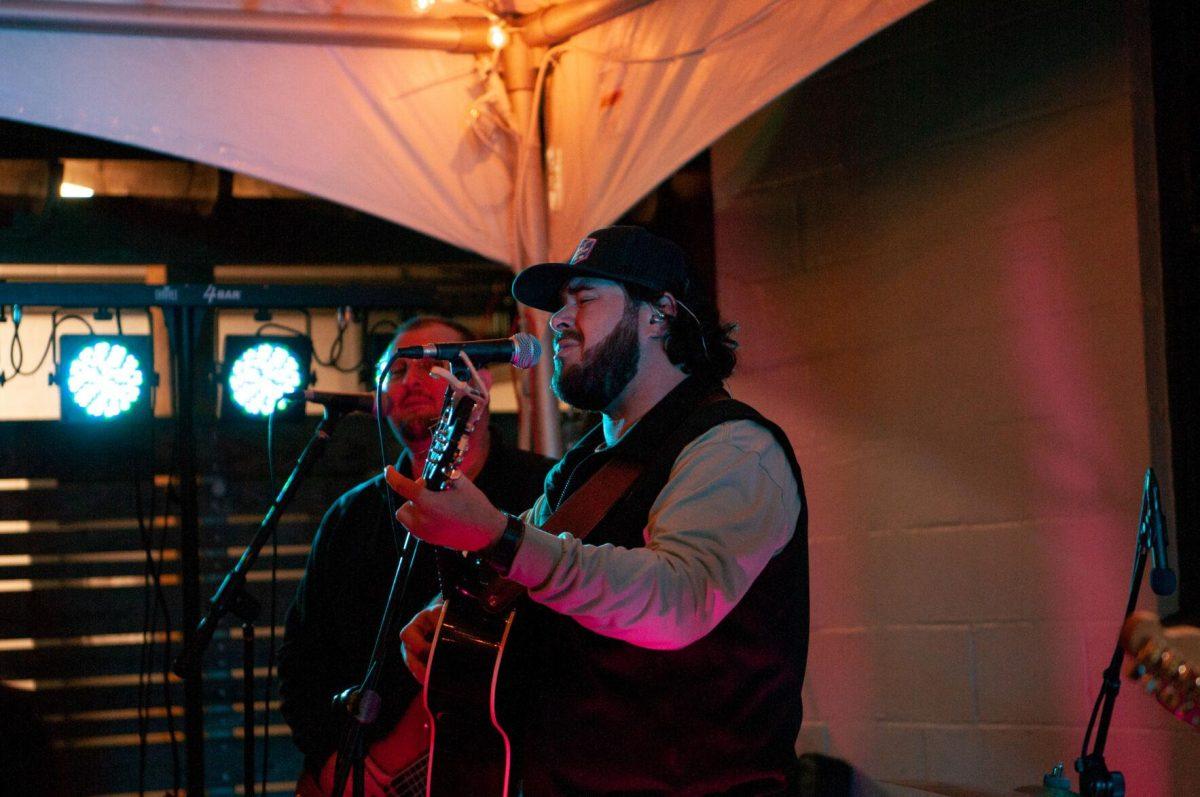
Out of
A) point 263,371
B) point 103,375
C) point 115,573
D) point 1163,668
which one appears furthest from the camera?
point 115,573

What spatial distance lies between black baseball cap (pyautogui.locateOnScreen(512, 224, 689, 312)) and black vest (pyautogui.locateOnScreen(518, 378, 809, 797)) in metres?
0.38

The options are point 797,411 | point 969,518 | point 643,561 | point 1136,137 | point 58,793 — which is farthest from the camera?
point 797,411

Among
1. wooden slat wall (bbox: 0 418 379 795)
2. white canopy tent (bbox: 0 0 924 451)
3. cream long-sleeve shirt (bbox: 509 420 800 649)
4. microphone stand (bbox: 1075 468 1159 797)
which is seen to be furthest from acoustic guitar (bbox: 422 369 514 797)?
wooden slat wall (bbox: 0 418 379 795)

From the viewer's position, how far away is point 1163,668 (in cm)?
220

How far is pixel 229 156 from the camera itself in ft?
13.0

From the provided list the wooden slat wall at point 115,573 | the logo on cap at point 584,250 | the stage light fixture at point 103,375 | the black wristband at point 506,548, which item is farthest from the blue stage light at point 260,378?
the black wristband at point 506,548

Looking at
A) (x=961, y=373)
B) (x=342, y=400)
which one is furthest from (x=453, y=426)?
(x=961, y=373)

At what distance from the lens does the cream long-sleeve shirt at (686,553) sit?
6.62 feet

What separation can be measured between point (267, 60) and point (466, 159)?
2.23 feet

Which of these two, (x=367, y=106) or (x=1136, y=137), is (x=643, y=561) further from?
(x=367, y=106)

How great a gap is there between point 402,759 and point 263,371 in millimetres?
1770

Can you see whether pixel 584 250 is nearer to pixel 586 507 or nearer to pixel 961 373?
pixel 586 507

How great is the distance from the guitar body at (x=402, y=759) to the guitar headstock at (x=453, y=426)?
1.17 m

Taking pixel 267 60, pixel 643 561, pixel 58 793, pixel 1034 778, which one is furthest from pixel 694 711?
pixel 267 60
